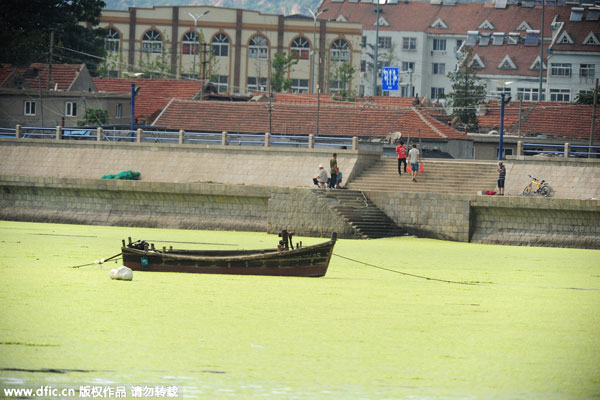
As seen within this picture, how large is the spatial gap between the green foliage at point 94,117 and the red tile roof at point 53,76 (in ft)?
9.82

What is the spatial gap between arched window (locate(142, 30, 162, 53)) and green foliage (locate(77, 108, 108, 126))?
35064 mm

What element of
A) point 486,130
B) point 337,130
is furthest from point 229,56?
point 337,130

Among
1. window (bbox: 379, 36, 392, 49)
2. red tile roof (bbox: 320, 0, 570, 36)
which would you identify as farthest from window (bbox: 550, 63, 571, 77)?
window (bbox: 379, 36, 392, 49)

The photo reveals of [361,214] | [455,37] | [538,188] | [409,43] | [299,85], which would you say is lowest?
[361,214]

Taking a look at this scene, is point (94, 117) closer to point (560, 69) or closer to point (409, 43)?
point (560, 69)

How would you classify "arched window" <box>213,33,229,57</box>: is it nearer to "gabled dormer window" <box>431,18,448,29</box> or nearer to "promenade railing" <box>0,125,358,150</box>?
"gabled dormer window" <box>431,18,448,29</box>

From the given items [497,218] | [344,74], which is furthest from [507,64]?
[497,218]

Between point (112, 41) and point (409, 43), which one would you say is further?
point (409, 43)

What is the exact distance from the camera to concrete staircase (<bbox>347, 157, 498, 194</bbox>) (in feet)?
121

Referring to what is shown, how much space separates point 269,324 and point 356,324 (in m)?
1.34

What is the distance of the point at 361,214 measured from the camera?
34.6 m

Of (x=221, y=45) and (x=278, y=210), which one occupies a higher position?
(x=221, y=45)

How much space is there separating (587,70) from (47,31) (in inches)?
1614

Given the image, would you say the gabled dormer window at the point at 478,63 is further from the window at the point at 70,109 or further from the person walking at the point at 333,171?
the person walking at the point at 333,171
